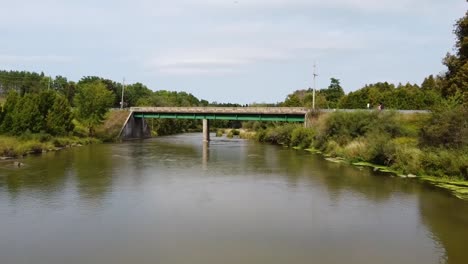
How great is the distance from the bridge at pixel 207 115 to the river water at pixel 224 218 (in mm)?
38591

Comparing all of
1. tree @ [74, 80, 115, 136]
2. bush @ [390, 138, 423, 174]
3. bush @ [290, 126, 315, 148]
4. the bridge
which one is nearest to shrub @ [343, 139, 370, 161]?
bush @ [390, 138, 423, 174]

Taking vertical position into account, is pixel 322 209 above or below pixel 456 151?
below

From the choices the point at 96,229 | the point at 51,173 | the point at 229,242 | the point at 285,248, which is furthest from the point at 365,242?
the point at 51,173

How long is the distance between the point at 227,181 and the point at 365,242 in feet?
58.1

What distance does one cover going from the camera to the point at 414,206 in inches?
1055

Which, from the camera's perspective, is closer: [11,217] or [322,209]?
[11,217]

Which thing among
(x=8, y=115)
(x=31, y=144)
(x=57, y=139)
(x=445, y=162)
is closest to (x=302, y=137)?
(x=445, y=162)

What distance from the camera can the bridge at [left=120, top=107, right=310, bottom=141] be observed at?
78425 mm

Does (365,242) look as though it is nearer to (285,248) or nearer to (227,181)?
(285,248)

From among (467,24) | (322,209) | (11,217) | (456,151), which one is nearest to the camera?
(11,217)

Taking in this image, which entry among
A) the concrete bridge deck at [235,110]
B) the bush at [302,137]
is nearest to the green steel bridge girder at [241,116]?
the concrete bridge deck at [235,110]

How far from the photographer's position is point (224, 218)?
23.6 meters

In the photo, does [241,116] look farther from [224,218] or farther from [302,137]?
[224,218]

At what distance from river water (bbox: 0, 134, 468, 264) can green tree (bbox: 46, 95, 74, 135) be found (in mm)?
27969
